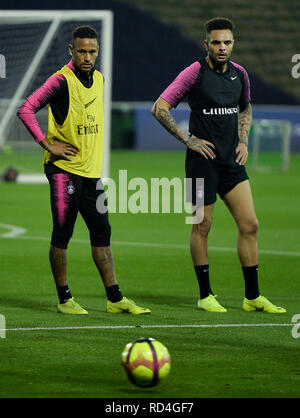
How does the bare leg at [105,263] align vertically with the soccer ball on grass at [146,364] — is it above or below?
above

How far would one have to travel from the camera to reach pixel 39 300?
372 inches

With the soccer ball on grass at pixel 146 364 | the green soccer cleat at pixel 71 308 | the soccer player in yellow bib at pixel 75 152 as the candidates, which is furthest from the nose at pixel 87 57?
the soccer ball on grass at pixel 146 364

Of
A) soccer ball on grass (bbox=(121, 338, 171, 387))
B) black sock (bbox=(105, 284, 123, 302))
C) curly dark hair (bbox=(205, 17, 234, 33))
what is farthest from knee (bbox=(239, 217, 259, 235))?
soccer ball on grass (bbox=(121, 338, 171, 387))

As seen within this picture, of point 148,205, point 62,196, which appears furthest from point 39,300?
point 148,205

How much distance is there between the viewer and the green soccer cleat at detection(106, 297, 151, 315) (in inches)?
345

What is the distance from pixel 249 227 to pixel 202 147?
2.55 feet

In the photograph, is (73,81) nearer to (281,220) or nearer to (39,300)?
(39,300)

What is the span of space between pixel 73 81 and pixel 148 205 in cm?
1188

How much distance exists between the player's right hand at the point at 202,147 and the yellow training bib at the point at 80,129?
76 cm

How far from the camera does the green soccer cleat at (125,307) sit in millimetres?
8755

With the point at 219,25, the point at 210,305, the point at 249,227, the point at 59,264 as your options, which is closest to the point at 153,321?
the point at 210,305

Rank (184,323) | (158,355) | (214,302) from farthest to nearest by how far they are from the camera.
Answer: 1. (214,302)
2. (184,323)
3. (158,355)

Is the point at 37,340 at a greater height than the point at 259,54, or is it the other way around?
the point at 259,54

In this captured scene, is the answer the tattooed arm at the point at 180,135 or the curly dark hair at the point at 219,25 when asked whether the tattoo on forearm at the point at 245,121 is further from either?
the curly dark hair at the point at 219,25
